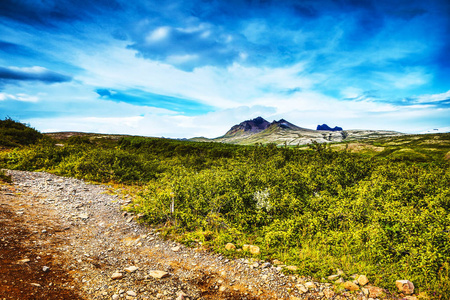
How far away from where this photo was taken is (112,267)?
18.0ft

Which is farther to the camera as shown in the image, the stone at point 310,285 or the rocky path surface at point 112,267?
the stone at point 310,285

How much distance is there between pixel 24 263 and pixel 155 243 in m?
3.39

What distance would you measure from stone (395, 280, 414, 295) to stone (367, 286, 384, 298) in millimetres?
426


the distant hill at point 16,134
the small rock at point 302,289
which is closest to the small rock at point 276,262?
the small rock at point 302,289

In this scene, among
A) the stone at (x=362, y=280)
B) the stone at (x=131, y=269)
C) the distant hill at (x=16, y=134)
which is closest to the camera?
the stone at (x=362, y=280)

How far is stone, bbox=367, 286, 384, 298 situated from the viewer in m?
4.60

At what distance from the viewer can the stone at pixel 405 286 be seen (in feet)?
15.1

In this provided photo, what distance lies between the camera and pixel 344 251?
6.19 meters

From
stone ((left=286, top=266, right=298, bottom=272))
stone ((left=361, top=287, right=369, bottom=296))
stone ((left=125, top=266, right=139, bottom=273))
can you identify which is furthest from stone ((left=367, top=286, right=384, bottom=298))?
stone ((left=125, top=266, right=139, bottom=273))

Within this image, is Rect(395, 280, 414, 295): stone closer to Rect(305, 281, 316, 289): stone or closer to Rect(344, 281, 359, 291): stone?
Rect(344, 281, 359, 291): stone

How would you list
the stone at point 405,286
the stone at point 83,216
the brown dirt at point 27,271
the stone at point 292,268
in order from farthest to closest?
the stone at point 83,216, the stone at point 292,268, the stone at point 405,286, the brown dirt at point 27,271

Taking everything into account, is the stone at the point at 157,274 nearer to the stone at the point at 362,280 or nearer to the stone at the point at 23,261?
the stone at the point at 23,261

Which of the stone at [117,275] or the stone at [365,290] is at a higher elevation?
the stone at [117,275]

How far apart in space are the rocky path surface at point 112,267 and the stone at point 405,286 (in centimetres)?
83
